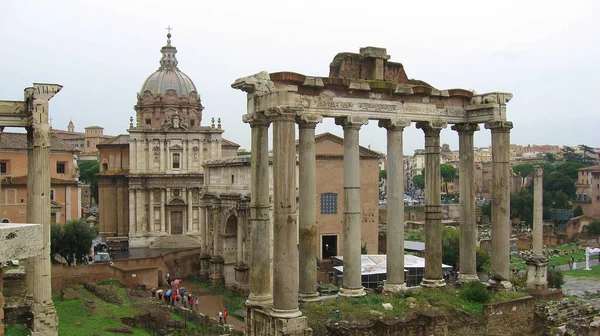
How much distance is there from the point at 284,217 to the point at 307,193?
4.71 feet

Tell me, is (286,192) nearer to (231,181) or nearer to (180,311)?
(180,311)

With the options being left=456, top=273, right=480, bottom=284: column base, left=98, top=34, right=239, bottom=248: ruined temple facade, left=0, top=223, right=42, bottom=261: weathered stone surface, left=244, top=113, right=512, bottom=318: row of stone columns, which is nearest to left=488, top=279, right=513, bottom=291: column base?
left=244, top=113, right=512, bottom=318: row of stone columns

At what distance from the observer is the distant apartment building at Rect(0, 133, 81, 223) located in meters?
37.1

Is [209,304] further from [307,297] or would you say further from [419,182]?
[419,182]

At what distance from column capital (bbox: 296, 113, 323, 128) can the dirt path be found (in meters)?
13.0

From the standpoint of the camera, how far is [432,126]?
61.3ft

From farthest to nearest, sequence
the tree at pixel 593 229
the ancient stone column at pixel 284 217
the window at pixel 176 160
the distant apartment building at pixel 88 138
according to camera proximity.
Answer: the distant apartment building at pixel 88 138, the tree at pixel 593 229, the window at pixel 176 160, the ancient stone column at pixel 284 217

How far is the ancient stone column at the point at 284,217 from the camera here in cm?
1449

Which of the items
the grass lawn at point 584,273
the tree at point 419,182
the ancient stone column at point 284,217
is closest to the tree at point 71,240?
the ancient stone column at point 284,217

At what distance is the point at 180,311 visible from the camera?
27641mm

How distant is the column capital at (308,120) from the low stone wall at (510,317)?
23.0 ft

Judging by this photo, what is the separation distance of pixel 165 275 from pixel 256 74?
25867 mm

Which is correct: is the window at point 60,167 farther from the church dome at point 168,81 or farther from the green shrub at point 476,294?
the green shrub at point 476,294

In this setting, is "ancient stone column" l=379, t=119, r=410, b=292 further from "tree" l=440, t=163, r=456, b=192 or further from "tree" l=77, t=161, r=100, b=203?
"tree" l=440, t=163, r=456, b=192
